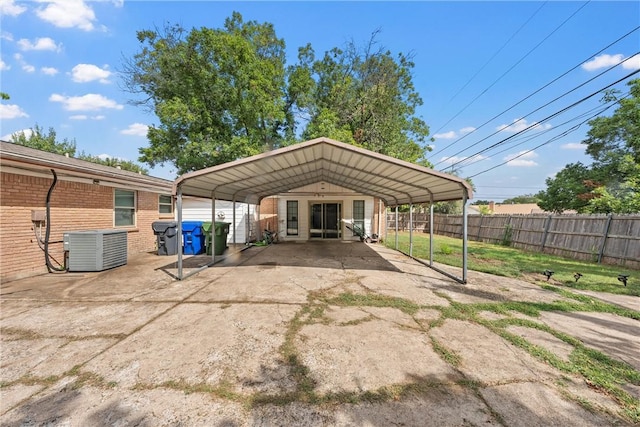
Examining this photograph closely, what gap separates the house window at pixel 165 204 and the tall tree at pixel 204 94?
11.3 feet

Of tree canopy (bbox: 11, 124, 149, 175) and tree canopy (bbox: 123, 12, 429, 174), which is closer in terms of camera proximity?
tree canopy (bbox: 123, 12, 429, 174)

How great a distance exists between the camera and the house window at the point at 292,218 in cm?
1381

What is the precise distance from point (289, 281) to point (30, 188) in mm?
6333

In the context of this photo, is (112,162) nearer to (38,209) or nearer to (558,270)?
(38,209)

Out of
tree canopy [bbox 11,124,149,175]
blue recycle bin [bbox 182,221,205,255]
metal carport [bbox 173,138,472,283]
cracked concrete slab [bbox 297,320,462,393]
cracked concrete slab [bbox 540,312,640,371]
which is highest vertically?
tree canopy [bbox 11,124,149,175]

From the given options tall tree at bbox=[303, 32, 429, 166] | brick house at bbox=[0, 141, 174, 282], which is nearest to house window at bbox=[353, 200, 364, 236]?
tall tree at bbox=[303, 32, 429, 166]

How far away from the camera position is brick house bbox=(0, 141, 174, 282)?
5570mm

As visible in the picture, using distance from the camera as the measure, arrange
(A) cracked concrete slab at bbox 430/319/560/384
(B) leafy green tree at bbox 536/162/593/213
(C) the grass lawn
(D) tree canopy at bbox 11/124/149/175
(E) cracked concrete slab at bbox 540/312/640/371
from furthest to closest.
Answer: (D) tree canopy at bbox 11/124/149/175
(B) leafy green tree at bbox 536/162/593/213
(C) the grass lawn
(E) cracked concrete slab at bbox 540/312/640/371
(A) cracked concrete slab at bbox 430/319/560/384

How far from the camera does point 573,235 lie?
9633mm

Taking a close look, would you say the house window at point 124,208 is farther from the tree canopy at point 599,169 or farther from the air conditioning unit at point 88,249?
the tree canopy at point 599,169

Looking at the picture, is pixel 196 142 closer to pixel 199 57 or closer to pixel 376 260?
pixel 199 57

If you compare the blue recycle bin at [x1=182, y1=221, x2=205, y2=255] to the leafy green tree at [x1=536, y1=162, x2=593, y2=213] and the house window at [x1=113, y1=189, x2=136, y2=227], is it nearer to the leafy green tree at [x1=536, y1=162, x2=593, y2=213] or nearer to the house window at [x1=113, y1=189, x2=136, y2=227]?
the house window at [x1=113, y1=189, x2=136, y2=227]

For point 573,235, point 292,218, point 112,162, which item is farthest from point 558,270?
point 112,162

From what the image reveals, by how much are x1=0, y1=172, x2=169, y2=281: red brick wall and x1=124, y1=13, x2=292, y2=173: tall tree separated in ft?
21.2
